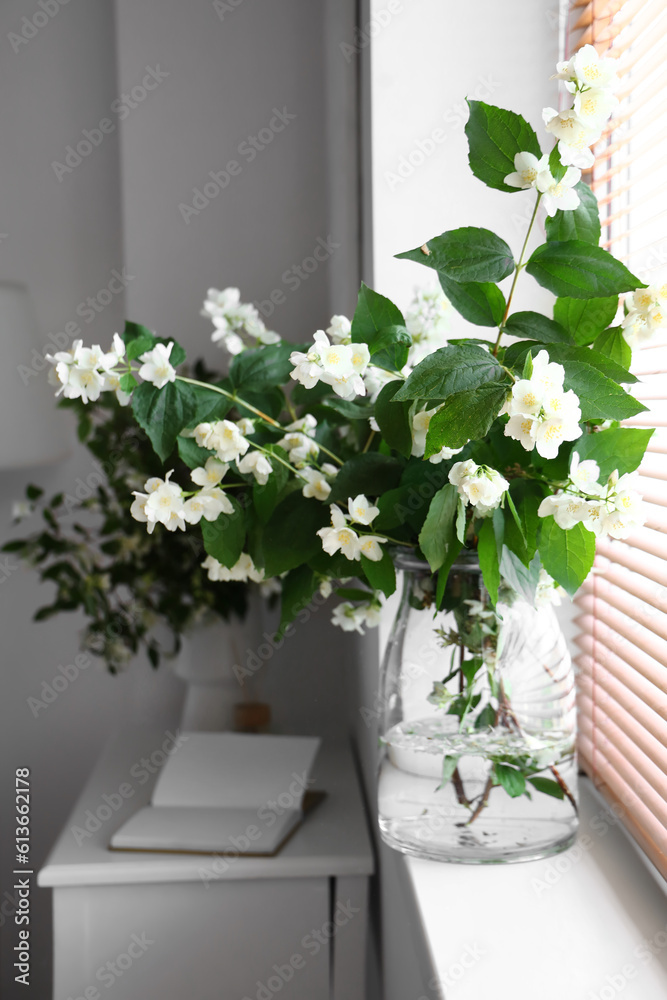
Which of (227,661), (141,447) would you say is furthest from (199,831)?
(141,447)

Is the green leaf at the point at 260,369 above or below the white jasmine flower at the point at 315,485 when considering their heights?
above

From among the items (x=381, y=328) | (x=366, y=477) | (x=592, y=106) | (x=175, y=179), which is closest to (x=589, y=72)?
(x=592, y=106)

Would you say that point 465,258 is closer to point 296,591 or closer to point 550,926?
point 296,591

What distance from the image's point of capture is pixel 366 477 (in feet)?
2.25

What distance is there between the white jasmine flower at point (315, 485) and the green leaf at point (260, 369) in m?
0.10

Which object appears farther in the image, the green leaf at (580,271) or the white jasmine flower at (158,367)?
the white jasmine flower at (158,367)

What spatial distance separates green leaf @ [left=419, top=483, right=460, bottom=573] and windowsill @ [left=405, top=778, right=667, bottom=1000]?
35cm

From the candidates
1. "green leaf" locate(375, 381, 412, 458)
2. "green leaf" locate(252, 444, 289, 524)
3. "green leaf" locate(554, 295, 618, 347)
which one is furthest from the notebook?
"green leaf" locate(554, 295, 618, 347)

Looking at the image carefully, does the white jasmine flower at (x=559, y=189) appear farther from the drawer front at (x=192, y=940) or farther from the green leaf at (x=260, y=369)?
the drawer front at (x=192, y=940)

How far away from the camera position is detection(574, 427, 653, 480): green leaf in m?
0.59

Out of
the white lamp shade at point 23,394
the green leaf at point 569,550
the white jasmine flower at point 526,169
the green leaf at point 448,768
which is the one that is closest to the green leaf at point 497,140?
the white jasmine flower at point 526,169

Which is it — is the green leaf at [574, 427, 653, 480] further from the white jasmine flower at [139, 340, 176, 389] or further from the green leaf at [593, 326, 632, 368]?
the white jasmine flower at [139, 340, 176, 389]

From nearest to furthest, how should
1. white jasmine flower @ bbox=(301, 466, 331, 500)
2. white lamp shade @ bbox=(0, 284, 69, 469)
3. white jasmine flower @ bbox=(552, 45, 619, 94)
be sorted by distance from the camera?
white jasmine flower @ bbox=(552, 45, 619, 94) < white jasmine flower @ bbox=(301, 466, 331, 500) < white lamp shade @ bbox=(0, 284, 69, 469)

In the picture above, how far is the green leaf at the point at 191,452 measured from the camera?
0.67 m
